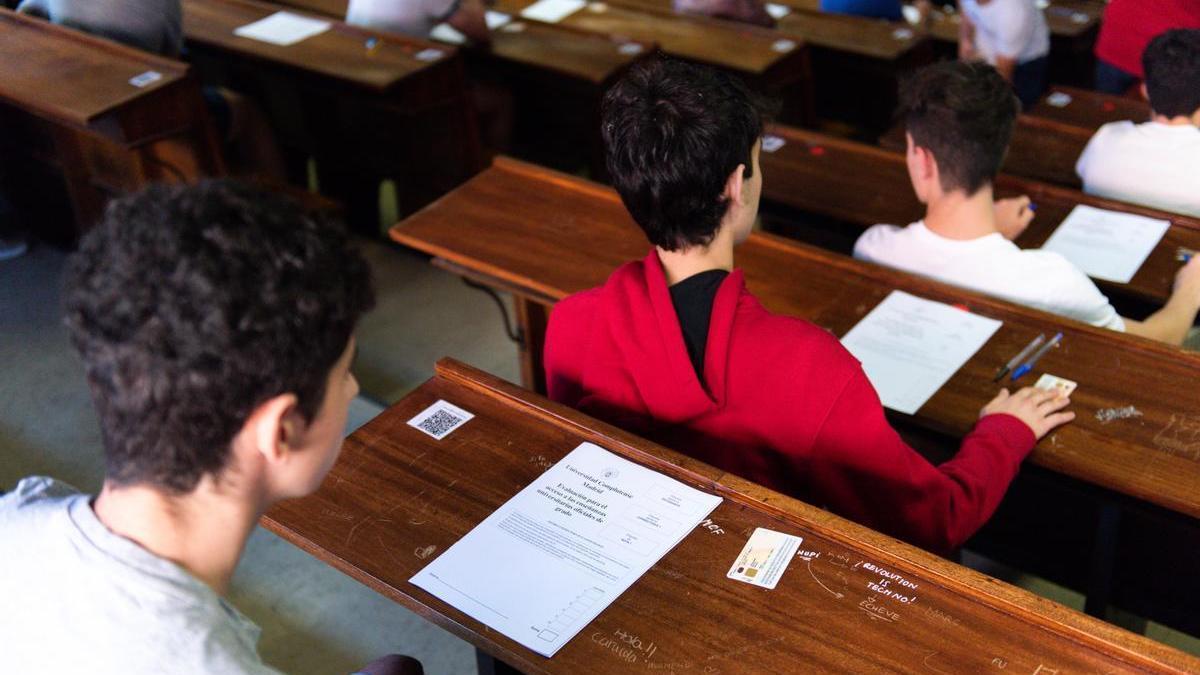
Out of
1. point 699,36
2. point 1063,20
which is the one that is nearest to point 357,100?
point 699,36

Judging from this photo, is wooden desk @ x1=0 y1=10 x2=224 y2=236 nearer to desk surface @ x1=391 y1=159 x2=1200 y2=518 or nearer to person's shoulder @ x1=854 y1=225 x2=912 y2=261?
desk surface @ x1=391 y1=159 x2=1200 y2=518

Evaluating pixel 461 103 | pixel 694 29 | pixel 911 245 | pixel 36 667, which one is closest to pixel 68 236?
pixel 461 103

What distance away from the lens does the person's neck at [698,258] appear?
1.69 m

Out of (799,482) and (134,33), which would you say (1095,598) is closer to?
(799,482)

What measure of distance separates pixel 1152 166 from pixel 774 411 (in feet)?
5.54

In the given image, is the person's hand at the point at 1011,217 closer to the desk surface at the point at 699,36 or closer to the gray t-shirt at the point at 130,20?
the desk surface at the point at 699,36

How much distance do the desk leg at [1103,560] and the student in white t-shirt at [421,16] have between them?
287cm

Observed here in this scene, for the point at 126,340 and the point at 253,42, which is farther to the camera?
the point at 253,42

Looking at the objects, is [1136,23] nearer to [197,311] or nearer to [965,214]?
[965,214]

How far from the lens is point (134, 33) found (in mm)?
3697

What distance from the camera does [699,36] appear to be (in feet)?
14.5

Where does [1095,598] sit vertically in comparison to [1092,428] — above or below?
below

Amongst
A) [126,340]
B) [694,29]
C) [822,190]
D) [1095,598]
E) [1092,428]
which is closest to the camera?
[126,340]

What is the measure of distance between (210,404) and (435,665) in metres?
1.56
